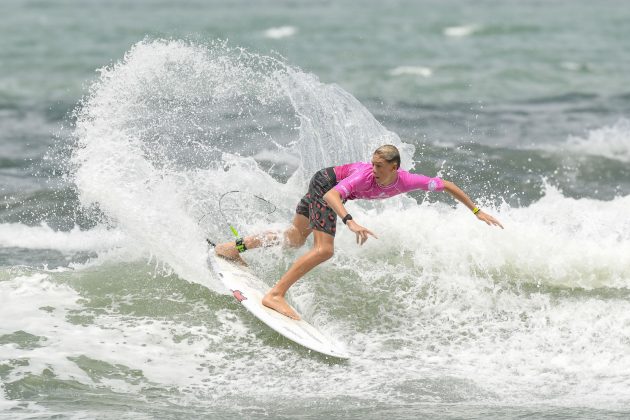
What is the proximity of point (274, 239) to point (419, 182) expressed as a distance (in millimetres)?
1633

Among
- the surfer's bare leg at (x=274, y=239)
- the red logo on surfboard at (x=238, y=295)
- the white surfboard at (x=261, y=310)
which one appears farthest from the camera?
the surfer's bare leg at (x=274, y=239)

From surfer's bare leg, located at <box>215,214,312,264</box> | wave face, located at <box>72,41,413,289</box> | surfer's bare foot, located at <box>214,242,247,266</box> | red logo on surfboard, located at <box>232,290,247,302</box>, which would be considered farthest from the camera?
wave face, located at <box>72,41,413,289</box>

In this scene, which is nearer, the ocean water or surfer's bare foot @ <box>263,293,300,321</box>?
the ocean water

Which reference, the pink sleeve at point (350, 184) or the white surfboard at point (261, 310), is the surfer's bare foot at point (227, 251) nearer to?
the white surfboard at point (261, 310)

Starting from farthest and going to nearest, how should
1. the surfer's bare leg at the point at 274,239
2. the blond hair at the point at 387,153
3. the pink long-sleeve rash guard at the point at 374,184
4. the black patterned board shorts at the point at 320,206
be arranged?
the surfer's bare leg at the point at 274,239 → the black patterned board shorts at the point at 320,206 → the pink long-sleeve rash guard at the point at 374,184 → the blond hair at the point at 387,153

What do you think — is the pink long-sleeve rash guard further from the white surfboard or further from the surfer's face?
the white surfboard

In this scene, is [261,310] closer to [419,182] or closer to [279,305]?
[279,305]

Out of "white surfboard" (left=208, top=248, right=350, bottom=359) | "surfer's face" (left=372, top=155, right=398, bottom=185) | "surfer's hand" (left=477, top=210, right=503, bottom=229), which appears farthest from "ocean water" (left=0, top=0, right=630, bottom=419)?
"surfer's face" (left=372, top=155, right=398, bottom=185)

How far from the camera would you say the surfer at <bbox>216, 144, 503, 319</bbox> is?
284 inches

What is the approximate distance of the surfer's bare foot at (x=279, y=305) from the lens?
7.59 m

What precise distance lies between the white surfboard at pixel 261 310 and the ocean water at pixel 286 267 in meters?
0.13

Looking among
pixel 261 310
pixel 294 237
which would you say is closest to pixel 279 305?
pixel 261 310

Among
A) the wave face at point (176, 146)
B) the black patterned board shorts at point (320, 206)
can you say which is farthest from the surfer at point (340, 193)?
the wave face at point (176, 146)

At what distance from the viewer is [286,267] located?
8.87 m
